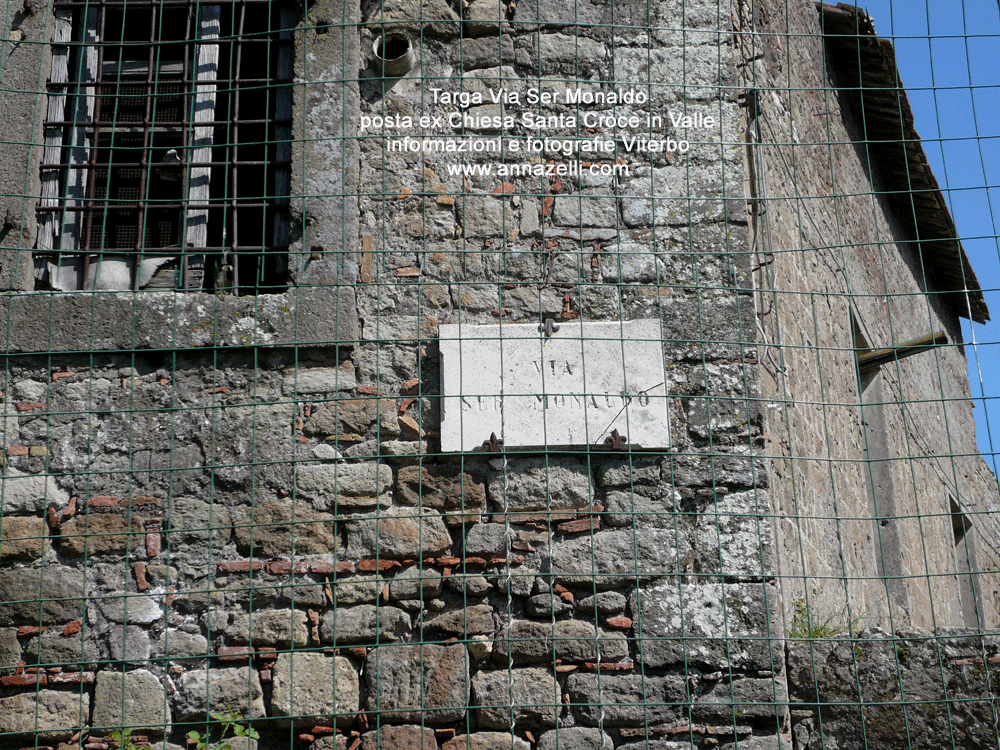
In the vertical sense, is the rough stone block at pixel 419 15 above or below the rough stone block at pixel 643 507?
above

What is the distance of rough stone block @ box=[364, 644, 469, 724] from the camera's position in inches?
133

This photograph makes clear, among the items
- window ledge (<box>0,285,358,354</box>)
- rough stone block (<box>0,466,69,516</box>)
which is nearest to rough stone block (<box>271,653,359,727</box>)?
rough stone block (<box>0,466,69,516</box>)

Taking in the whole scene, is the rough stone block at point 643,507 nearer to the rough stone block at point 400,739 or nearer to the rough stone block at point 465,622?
the rough stone block at point 465,622

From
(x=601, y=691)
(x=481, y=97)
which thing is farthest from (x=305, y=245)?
(x=601, y=691)

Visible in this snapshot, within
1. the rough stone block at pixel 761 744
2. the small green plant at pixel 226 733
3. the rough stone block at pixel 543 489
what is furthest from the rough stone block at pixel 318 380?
the rough stone block at pixel 761 744

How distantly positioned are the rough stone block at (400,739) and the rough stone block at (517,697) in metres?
0.18

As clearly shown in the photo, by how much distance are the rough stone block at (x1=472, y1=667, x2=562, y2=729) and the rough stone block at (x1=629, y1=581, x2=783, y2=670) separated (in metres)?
0.33

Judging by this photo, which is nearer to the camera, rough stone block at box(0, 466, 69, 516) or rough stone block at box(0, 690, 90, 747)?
rough stone block at box(0, 690, 90, 747)

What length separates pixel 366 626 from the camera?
3473mm

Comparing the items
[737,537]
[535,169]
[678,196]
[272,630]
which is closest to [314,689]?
[272,630]

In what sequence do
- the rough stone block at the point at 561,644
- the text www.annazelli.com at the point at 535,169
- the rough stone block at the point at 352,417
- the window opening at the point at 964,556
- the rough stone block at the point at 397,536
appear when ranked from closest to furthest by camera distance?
the rough stone block at the point at 561,644, the rough stone block at the point at 397,536, the rough stone block at the point at 352,417, the text www.annazelli.com at the point at 535,169, the window opening at the point at 964,556

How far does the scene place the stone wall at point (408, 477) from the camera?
3.41 m

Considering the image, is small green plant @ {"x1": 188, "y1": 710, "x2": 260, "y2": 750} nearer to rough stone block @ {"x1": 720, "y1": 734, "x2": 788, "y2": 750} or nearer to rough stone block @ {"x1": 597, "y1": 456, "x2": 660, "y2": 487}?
rough stone block @ {"x1": 597, "y1": 456, "x2": 660, "y2": 487}

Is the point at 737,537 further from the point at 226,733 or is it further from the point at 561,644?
the point at 226,733
